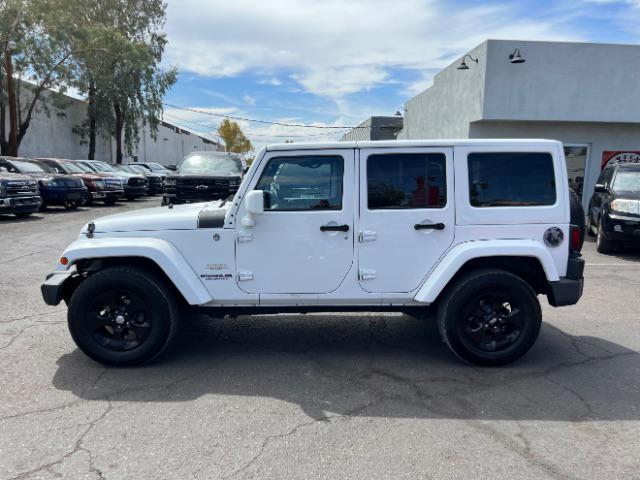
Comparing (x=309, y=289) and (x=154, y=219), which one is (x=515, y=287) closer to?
(x=309, y=289)

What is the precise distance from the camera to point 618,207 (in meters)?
8.96

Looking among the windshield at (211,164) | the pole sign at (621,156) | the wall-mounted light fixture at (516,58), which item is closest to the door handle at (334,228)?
the windshield at (211,164)

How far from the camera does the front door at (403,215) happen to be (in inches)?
150

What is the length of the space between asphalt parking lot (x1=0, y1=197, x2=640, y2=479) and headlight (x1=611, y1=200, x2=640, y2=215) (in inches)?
182

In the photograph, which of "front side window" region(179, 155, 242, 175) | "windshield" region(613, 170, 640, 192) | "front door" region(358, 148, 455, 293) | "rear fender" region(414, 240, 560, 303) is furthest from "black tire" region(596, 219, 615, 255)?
"front side window" region(179, 155, 242, 175)

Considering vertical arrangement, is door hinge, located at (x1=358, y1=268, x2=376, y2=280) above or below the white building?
below

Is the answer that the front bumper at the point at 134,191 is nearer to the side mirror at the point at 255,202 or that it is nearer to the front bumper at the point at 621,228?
the front bumper at the point at 621,228

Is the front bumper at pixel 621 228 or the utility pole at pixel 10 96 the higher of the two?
the utility pole at pixel 10 96

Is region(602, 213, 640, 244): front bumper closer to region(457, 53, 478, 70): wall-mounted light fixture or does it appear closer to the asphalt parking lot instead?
the asphalt parking lot

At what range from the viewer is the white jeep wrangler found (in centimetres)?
379

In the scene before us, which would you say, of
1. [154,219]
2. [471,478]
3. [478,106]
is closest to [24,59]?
[478,106]

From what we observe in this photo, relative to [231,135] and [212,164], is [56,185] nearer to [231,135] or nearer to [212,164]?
[212,164]

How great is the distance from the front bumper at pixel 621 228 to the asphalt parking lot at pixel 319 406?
4.46 metres

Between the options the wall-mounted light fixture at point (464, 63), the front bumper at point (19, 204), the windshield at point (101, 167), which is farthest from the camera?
the windshield at point (101, 167)
